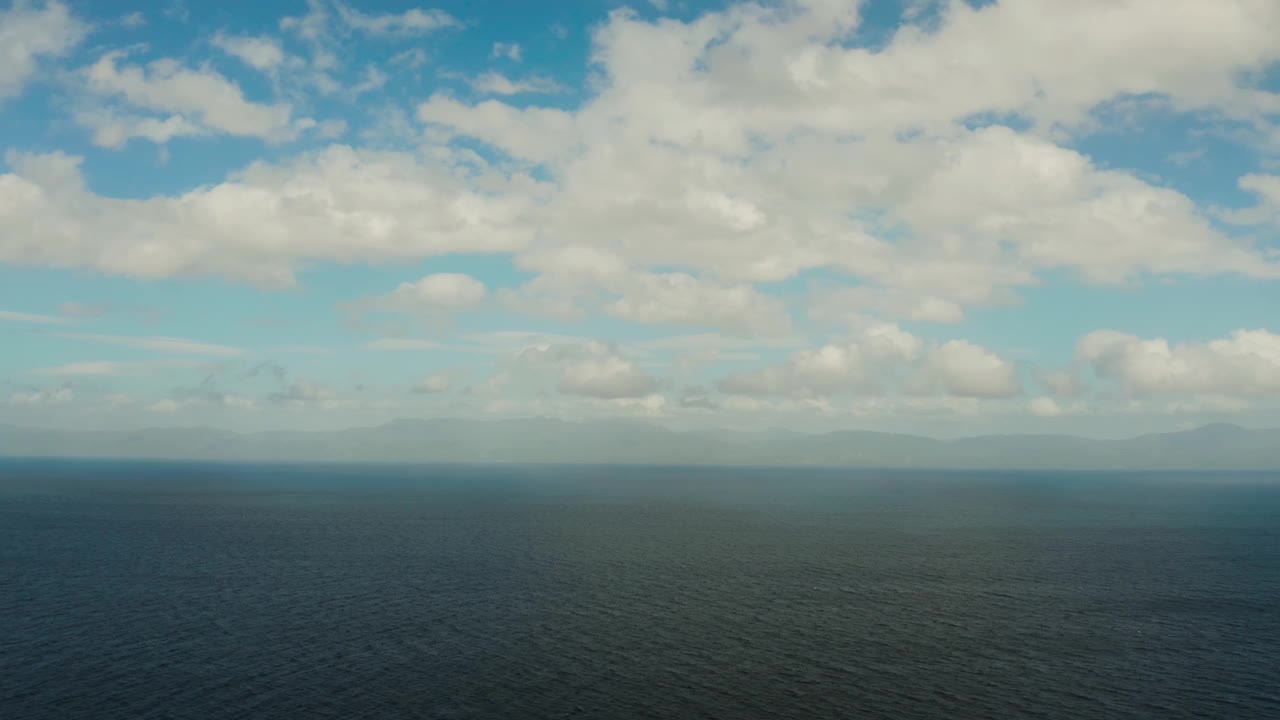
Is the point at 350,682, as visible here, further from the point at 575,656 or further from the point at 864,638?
the point at 864,638

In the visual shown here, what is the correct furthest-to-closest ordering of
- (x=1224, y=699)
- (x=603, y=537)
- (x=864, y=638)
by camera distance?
(x=603, y=537), (x=864, y=638), (x=1224, y=699)

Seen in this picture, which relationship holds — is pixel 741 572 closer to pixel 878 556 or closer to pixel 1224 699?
pixel 878 556

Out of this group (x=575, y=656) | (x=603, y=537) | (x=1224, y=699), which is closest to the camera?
(x=1224, y=699)

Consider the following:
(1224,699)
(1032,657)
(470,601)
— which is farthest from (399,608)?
(1224,699)

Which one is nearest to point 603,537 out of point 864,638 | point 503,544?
point 503,544

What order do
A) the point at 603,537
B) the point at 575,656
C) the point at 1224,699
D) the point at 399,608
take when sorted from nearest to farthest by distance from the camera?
1. the point at 1224,699
2. the point at 575,656
3. the point at 399,608
4. the point at 603,537

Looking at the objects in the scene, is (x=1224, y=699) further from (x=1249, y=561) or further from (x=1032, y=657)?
(x=1249, y=561)

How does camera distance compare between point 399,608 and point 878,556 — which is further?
point 878,556

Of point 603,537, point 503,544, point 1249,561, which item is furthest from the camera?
point 603,537

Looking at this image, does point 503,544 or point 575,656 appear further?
point 503,544
